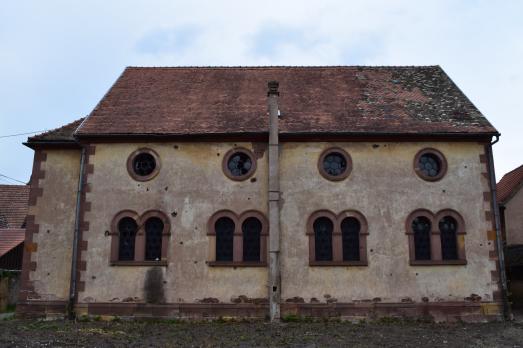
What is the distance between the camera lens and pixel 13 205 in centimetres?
2950

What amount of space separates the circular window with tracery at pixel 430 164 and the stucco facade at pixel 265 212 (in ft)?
0.63

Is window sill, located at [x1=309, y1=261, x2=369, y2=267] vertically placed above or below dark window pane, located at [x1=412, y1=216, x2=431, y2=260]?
below

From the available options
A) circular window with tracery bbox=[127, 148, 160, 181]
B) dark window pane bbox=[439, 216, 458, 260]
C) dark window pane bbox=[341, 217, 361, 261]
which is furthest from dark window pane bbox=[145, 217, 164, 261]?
dark window pane bbox=[439, 216, 458, 260]

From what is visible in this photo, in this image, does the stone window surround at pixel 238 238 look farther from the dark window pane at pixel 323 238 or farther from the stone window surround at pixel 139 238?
the dark window pane at pixel 323 238

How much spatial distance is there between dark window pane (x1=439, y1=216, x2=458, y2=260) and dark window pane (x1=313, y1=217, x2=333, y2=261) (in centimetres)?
379

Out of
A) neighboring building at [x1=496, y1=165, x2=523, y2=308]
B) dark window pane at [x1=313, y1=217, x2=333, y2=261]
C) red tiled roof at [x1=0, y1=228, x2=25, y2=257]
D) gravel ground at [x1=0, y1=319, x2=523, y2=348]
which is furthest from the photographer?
red tiled roof at [x1=0, y1=228, x2=25, y2=257]

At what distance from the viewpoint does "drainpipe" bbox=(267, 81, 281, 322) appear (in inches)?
617

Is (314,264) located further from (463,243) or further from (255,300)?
(463,243)

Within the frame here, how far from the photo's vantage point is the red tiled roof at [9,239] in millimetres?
23927

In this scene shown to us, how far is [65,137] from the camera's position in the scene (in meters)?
17.9

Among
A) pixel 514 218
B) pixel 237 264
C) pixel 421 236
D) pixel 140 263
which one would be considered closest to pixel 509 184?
pixel 514 218

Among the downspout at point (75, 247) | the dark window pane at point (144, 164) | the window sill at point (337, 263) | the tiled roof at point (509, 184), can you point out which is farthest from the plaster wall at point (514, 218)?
the downspout at point (75, 247)

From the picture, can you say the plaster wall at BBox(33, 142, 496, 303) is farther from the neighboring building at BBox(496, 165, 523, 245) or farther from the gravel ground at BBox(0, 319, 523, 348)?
the neighboring building at BBox(496, 165, 523, 245)

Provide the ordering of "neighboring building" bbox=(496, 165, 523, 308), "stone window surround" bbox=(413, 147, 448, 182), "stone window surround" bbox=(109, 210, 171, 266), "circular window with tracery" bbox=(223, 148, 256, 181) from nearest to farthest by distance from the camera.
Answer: "stone window surround" bbox=(109, 210, 171, 266) < "stone window surround" bbox=(413, 147, 448, 182) < "circular window with tracery" bbox=(223, 148, 256, 181) < "neighboring building" bbox=(496, 165, 523, 308)
